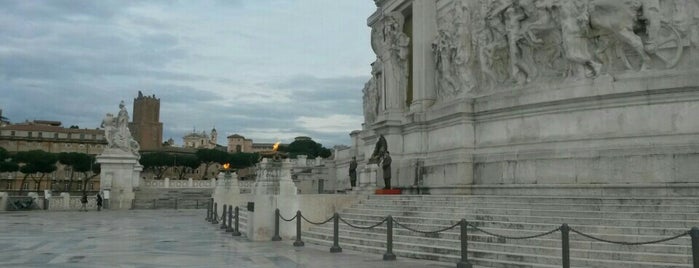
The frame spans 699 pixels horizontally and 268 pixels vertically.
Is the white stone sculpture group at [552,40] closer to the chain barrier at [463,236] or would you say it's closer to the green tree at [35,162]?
the chain barrier at [463,236]

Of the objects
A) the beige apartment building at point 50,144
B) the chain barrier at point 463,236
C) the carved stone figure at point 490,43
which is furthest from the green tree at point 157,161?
the chain barrier at point 463,236

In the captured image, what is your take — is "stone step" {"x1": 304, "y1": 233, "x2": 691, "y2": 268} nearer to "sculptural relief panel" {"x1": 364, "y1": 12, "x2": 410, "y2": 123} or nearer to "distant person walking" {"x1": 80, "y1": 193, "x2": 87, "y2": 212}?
"sculptural relief panel" {"x1": 364, "y1": 12, "x2": 410, "y2": 123}

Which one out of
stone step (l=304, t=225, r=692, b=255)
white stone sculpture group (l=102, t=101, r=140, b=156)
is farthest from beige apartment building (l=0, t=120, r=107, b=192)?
stone step (l=304, t=225, r=692, b=255)

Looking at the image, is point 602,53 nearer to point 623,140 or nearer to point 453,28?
point 623,140

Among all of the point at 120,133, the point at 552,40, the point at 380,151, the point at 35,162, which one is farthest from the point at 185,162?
the point at 552,40

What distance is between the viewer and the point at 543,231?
39.0 feet

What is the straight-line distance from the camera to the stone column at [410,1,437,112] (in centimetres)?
2250

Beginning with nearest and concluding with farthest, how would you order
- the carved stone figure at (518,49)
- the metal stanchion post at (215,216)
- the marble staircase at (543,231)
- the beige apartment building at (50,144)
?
the marble staircase at (543,231), the carved stone figure at (518,49), the metal stanchion post at (215,216), the beige apartment building at (50,144)

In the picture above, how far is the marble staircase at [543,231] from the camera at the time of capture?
10.3 meters

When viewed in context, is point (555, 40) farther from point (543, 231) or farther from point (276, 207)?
point (276, 207)

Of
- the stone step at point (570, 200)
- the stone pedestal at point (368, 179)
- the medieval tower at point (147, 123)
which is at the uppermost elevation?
the medieval tower at point (147, 123)

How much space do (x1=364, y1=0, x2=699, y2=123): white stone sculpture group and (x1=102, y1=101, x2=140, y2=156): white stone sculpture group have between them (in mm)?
26996

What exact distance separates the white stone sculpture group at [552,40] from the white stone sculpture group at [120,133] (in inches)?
1063

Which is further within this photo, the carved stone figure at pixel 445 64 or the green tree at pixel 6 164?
the green tree at pixel 6 164
